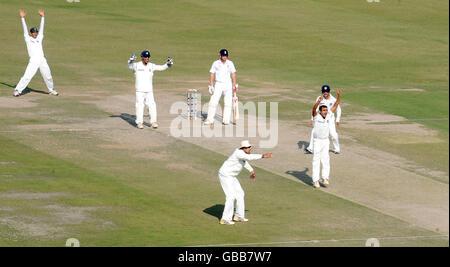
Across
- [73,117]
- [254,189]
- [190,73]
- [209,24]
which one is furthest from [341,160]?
[209,24]

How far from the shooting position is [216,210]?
66.0ft

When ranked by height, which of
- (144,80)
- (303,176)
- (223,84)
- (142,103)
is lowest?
(303,176)

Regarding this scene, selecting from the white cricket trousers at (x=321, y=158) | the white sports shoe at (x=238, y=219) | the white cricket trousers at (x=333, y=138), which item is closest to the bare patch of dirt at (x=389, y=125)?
the white cricket trousers at (x=333, y=138)

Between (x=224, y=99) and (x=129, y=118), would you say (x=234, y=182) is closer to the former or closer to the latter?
(x=224, y=99)

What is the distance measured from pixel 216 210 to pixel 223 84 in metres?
8.62

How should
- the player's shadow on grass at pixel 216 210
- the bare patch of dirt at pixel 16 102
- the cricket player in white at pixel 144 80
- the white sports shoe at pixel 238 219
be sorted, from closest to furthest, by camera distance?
the white sports shoe at pixel 238 219
the player's shadow on grass at pixel 216 210
the cricket player in white at pixel 144 80
the bare patch of dirt at pixel 16 102

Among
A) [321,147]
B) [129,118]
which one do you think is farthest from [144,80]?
[321,147]

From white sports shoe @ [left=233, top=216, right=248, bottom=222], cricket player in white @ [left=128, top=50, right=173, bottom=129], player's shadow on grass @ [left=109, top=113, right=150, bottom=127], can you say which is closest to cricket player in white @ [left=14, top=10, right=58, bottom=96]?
player's shadow on grass @ [left=109, top=113, right=150, bottom=127]

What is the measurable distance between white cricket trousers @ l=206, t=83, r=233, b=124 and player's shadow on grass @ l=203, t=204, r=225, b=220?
8.24 meters

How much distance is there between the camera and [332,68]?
39656mm

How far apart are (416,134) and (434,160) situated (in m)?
3.17

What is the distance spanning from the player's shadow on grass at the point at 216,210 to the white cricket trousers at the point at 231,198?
567 millimetres

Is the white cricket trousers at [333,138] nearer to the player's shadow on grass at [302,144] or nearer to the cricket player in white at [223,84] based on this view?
the player's shadow on grass at [302,144]

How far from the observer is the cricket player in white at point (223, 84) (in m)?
28.0
